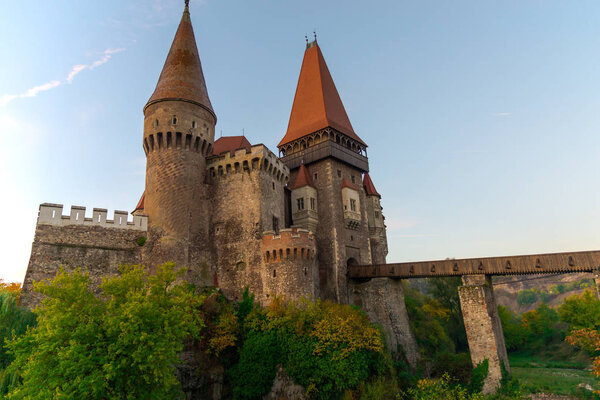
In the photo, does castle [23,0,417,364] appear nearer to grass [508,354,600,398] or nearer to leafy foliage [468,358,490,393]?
leafy foliage [468,358,490,393]

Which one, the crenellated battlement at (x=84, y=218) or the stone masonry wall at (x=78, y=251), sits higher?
the crenellated battlement at (x=84, y=218)

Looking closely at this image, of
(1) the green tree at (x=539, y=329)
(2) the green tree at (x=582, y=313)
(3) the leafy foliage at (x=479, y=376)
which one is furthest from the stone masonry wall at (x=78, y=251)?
(1) the green tree at (x=539, y=329)

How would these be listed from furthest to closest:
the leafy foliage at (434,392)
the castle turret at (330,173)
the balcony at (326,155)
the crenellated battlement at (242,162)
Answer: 1. the balcony at (326,155)
2. the castle turret at (330,173)
3. the crenellated battlement at (242,162)
4. the leafy foliage at (434,392)

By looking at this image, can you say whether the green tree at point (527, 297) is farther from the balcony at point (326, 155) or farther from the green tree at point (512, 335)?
the balcony at point (326, 155)

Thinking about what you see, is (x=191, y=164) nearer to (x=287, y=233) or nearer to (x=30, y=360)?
(x=287, y=233)

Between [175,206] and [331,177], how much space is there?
14.0 meters

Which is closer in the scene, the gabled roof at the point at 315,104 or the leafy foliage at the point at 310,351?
the leafy foliage at the point at 310,351

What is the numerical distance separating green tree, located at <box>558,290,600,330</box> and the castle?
23.0 metres

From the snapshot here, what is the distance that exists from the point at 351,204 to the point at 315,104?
11.4m

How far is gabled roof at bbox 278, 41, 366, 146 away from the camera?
37406 millimetres

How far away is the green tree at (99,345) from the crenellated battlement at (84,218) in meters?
8.78

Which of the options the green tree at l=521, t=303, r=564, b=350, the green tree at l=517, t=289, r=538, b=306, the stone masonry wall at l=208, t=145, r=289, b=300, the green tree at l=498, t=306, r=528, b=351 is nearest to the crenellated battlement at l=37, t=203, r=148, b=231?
the stone masonry wall at l=208, t=145, r=289, b=300

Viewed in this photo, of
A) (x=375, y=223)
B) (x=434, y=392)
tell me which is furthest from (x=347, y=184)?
(x=434, y=392)

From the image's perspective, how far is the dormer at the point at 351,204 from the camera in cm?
3412
